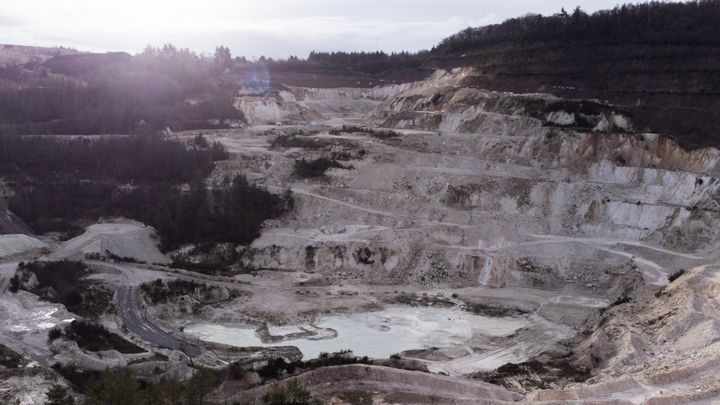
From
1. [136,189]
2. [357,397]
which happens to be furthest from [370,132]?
[357,397]

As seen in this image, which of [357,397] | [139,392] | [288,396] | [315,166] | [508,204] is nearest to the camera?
[139,392]

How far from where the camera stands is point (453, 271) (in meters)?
38.4

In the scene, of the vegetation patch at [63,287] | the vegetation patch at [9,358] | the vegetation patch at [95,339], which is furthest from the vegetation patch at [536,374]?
the vegetation patch at [63,287]

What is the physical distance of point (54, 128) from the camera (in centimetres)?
5981

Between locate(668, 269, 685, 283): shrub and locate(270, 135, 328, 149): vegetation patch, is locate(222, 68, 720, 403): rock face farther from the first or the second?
locate(668, 269, 685, 283): shrub

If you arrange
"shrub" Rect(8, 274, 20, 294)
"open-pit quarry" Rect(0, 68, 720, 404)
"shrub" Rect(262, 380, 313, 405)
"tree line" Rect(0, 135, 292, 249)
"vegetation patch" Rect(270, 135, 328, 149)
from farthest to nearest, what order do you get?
1. "vegetation patch" Rect(270, 135, 328, 149)
2. "tree line" Rect(0, 135, 292, 249)
3. "shrub" Rect(8, 274, 20, 294)
4. "open-pit quarry" Rect(0, 68, 720, 404)
5. "shrub" Rect(262, 380, 313, 405)

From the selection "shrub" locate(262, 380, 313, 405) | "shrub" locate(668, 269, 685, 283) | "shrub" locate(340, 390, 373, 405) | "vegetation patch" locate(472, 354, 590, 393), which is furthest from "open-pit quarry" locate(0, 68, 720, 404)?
"shrub" locate(262, 380, 313, 405)

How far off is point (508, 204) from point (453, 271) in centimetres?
849

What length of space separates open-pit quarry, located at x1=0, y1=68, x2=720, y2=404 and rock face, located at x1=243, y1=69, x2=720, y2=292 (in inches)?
5.3

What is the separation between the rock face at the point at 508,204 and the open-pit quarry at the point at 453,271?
5.3 inches

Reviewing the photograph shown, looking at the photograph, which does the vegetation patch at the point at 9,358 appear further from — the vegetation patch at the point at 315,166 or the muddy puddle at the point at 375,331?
the vegetation patch at the point at 315,166

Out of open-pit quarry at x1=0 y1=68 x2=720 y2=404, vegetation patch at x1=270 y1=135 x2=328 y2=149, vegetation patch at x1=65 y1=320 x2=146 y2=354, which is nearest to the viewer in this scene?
open-pit quarry at x1=0 y1=68 x2=720 y2=404

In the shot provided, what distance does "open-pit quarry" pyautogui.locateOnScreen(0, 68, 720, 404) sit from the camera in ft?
76.2

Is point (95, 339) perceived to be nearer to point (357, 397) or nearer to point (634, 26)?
point (357, 397)
